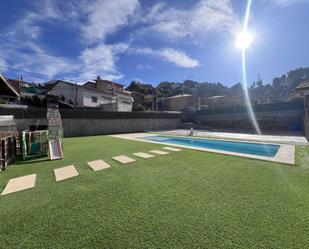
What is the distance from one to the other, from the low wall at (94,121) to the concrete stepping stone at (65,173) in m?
7.28

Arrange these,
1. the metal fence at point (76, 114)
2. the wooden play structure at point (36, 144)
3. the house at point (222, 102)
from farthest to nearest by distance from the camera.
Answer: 1. the house at point (222, 102)
2. the metal fence at point (76, 114)
3. the wooden play structure at point (36, 144)

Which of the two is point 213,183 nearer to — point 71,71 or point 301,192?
point 301,192

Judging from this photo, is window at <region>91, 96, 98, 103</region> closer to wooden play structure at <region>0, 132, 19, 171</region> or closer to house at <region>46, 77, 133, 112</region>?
house at <region>46, 77, 133, 112</region>

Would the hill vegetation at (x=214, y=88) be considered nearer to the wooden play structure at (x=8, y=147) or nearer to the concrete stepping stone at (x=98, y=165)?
the wooden play structure at (x=8, y=147)

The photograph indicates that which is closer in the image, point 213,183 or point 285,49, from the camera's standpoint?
point 213,183

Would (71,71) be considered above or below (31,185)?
above

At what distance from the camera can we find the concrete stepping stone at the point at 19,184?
10.9 feet

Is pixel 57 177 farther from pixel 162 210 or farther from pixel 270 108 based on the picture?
pixel 270 108

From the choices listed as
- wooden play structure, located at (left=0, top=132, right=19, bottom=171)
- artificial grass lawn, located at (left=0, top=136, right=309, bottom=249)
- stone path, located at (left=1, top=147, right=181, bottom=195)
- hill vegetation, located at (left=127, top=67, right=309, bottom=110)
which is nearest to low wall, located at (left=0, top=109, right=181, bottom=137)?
wooden play structure, located at (left=0, top=132, right=19, bottom=171)

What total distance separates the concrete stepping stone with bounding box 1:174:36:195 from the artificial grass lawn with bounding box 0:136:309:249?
152 mm

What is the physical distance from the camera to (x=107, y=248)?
1.77 meters

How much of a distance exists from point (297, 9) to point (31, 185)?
11377 mm

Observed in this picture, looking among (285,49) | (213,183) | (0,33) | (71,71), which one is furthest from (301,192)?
(71,71)

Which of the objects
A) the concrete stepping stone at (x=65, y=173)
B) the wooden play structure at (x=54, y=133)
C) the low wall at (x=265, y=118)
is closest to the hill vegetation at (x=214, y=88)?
the low wall at (x=265, y=118)
